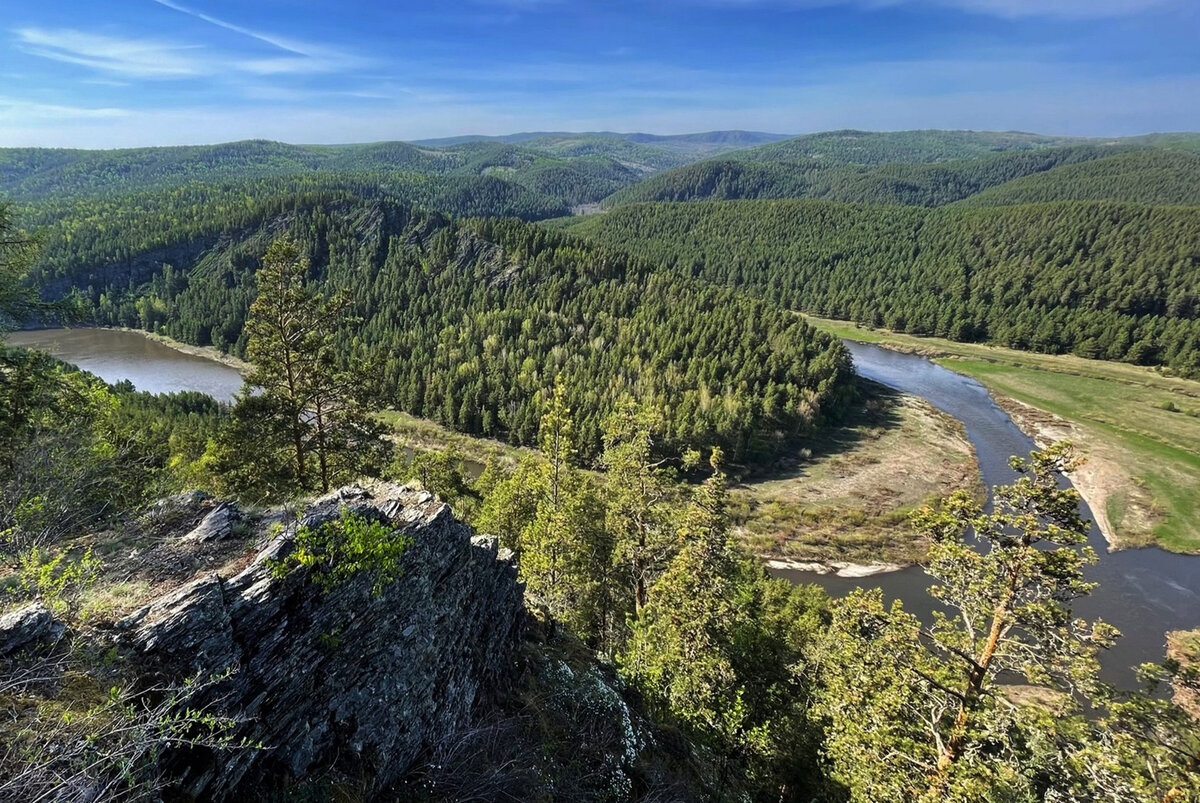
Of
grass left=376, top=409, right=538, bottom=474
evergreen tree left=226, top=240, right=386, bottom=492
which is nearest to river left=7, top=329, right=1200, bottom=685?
evergreen tree left=226, top=240, right=386, bottom=492

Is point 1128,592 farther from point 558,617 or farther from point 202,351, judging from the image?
point 202,351

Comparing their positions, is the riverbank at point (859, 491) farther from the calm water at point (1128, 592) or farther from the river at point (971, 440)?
the river at point (971, 440)

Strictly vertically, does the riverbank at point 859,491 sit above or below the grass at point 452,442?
above

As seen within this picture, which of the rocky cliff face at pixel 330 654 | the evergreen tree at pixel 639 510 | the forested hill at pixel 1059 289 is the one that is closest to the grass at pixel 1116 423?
the forested hill at pixel 1059 289

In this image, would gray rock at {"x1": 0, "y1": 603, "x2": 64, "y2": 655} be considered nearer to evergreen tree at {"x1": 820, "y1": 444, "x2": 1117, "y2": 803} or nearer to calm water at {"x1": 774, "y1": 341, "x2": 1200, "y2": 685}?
evergreen tree at {"x1": 820, "y1": 444, "x2": 1117, "y2": 803}

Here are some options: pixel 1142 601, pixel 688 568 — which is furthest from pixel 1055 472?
pixel 1142 601

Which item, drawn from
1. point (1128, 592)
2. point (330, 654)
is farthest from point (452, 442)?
point (1128, 592)

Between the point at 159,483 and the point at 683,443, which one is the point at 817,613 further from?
the point at 683,443
